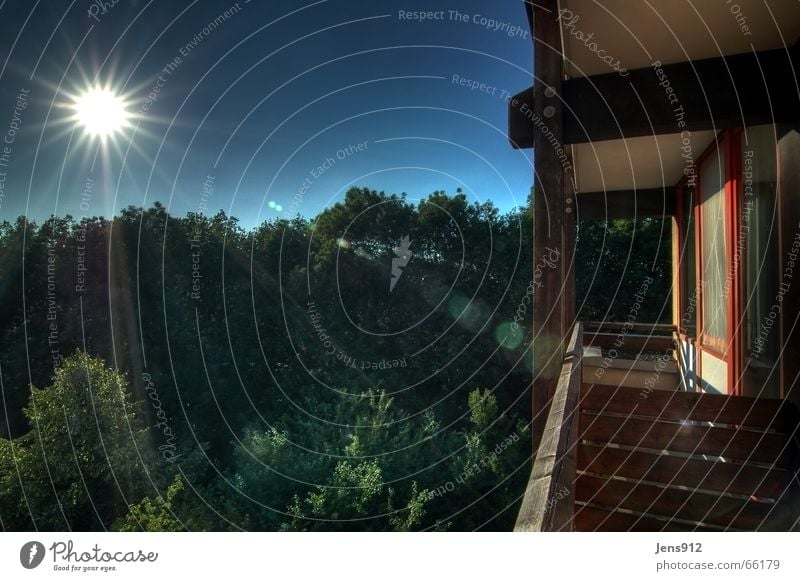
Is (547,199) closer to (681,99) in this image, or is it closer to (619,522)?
(681,99)

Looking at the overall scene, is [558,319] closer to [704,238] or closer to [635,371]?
[704,238]

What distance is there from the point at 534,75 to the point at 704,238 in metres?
2.30

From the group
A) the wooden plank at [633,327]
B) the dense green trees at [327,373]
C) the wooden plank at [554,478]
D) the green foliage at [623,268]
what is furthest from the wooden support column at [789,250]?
the green foliage at [623,268]

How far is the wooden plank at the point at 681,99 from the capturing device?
167 cm

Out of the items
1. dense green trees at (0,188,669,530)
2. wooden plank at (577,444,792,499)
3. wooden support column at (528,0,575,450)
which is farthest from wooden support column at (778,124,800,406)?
dense green trees at (0,188,669,530)

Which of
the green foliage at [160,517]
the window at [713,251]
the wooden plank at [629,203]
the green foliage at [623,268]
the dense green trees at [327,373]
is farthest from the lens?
the green foliage at [623,268]

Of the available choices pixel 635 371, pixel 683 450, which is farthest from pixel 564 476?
pixel 635 371

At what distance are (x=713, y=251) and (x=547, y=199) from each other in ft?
6.43

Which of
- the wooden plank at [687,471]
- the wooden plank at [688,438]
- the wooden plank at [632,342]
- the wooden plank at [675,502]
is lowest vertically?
the wooden plank at [675,502]

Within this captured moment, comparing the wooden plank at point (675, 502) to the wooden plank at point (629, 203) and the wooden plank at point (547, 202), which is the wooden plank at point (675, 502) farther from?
the wooden plank at point (629, 203)

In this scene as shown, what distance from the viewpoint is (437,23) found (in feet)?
9.66

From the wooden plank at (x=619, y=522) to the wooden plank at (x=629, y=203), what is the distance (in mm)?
3173

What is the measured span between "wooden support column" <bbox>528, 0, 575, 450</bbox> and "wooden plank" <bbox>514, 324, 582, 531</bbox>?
0.50 m

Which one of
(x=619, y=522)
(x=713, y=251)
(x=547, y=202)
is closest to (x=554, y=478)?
(x=619, y=522)
